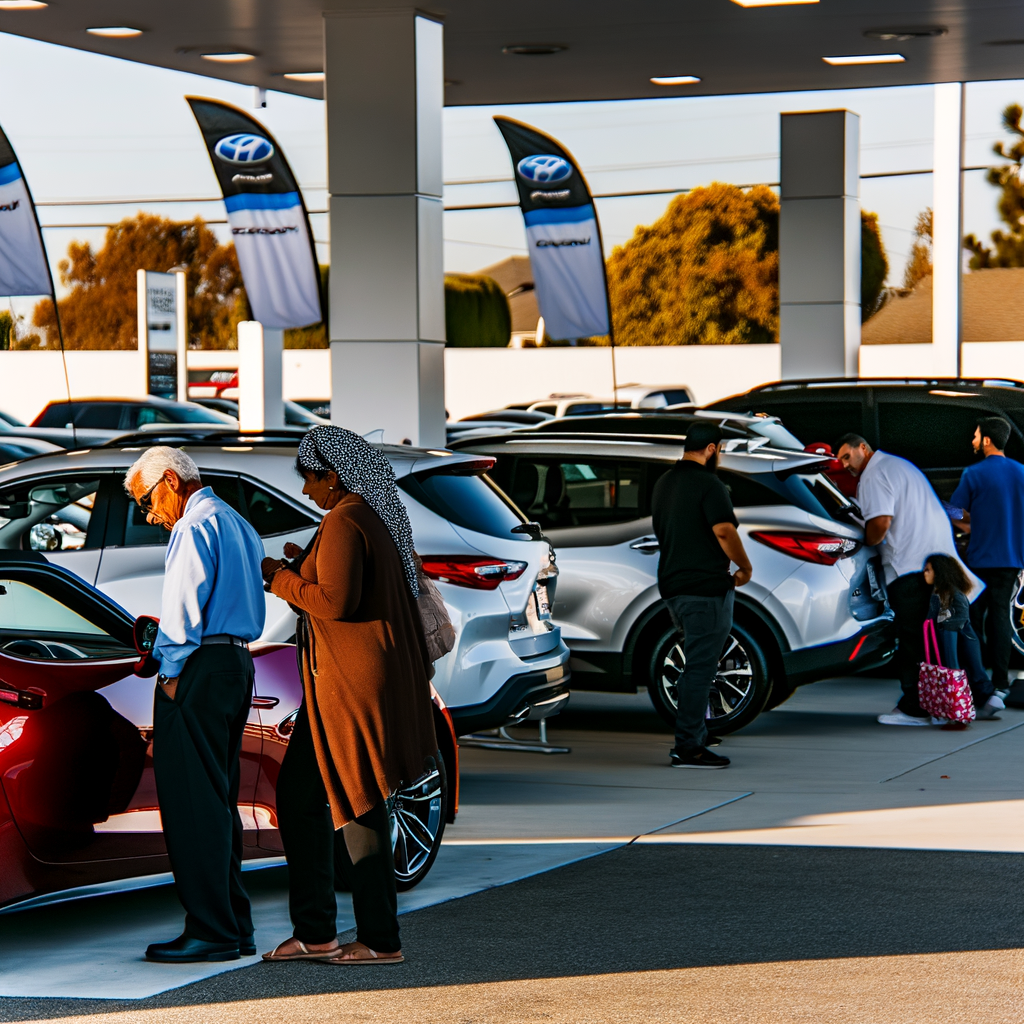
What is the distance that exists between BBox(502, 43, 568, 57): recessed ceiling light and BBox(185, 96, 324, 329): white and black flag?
2442 mm

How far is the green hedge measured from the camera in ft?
211

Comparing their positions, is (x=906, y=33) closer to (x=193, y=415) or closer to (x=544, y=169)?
(x=544, y=169)

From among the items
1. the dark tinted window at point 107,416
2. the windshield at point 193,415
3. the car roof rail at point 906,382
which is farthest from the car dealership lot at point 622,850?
the dark tinted window at point 107,416

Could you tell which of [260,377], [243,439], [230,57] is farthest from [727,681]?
[260,377]

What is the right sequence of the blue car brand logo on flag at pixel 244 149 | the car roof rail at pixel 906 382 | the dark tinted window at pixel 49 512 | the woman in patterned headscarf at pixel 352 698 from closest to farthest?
the woman in patterned headscarf at pixel 352 698, the dark tinted window at pixel 49 512, the car roof rail at pixel 906 382, the blue car brand logo on flag at pixel 244 149

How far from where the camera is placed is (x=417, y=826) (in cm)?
697

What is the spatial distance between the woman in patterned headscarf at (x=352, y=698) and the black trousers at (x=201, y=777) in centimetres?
20

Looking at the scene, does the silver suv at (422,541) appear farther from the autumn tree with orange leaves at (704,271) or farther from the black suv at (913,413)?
the autumn tree with orange leaves at (704,271)

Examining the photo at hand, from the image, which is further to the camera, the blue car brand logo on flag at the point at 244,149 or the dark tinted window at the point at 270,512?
the blue car brand logo on flag at the point at 244,149

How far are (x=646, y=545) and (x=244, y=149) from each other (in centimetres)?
829

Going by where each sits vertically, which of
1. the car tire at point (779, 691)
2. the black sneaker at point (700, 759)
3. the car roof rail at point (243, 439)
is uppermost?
the car roof rail at point (243, 439)

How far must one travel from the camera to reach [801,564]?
10.8 metres

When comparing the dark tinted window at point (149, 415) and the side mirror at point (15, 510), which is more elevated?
the side mirror at point (15, 510)

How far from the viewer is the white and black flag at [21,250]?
1692 centimetres
